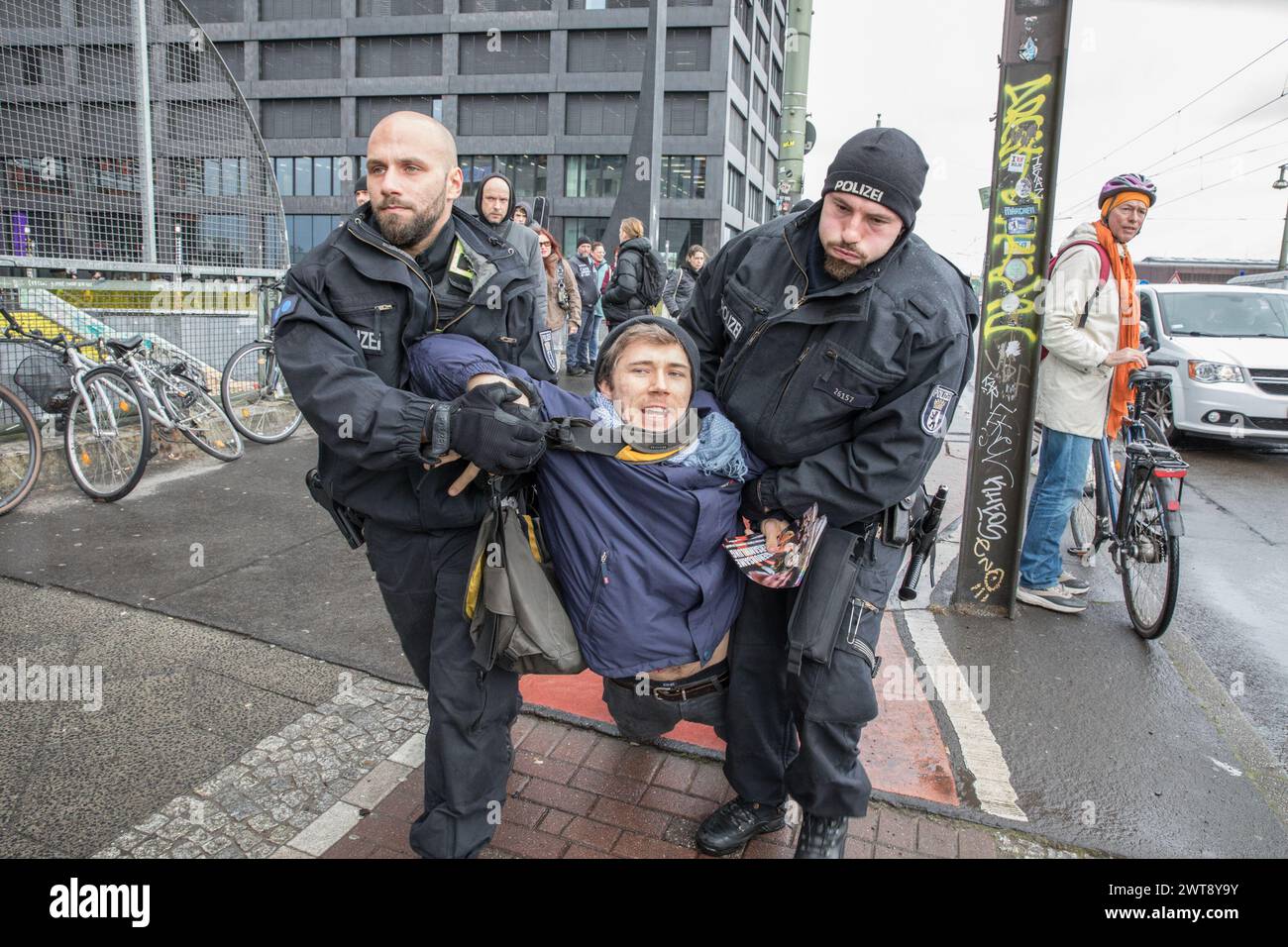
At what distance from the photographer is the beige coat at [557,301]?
956 centimetres

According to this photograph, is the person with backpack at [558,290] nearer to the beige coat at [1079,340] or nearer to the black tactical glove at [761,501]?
the beige coat at [1079,340]

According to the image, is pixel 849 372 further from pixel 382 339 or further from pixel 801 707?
pixel 382 339

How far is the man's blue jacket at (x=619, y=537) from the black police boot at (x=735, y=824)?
2.04 ft

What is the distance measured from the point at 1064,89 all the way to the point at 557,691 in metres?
3.53

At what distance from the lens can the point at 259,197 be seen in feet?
29.2

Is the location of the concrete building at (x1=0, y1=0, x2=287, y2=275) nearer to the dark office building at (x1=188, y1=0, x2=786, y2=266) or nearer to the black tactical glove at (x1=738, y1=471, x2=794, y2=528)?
the black tactical glove at (x1=738, y1=471, x2=794, y2=528)

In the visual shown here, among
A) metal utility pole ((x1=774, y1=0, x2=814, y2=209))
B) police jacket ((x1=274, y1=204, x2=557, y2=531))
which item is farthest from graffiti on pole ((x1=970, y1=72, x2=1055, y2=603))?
metal utility pole ((x1=774, y1=0, x2=814, y2=209))

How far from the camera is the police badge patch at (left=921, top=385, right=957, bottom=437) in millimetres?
2271

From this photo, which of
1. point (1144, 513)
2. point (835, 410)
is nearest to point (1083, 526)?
point (1144, 513)

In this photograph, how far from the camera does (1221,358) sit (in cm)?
916

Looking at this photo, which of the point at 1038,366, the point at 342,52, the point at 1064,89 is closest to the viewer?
the point at 1064,89

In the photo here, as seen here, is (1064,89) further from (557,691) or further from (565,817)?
(565,817)

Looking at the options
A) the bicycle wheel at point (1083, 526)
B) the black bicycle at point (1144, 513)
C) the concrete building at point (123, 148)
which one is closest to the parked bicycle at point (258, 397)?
the concrete building at point (123, 148)

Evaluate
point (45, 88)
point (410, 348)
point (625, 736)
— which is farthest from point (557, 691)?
point (45, 88)
